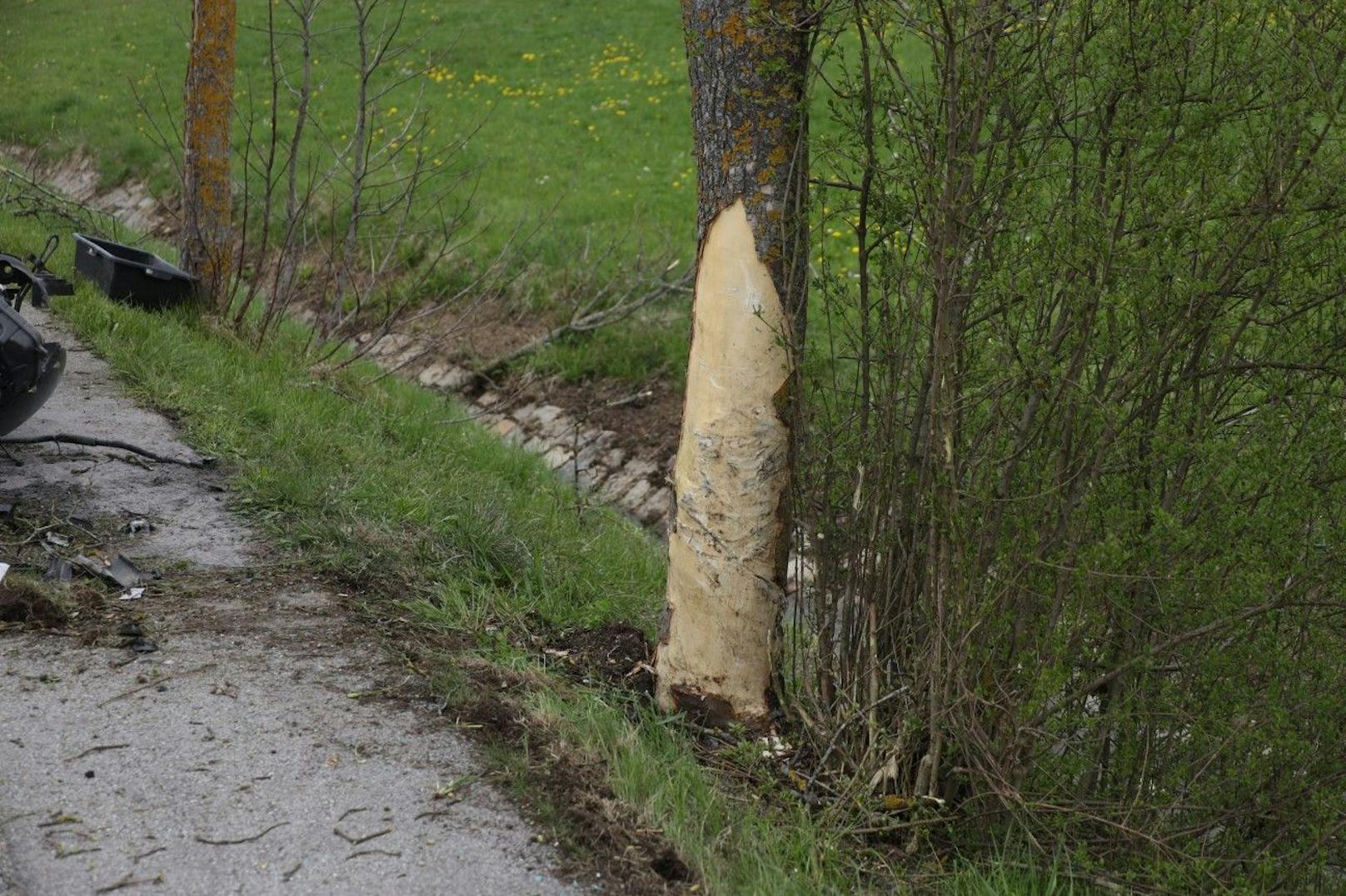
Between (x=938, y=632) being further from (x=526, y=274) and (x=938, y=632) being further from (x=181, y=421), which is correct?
(x=526, y=274)

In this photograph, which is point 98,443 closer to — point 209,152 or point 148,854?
point 148,854

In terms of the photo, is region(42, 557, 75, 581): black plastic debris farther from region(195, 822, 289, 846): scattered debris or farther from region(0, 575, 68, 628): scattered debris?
region(195, 822, 289, 846): scattered debris

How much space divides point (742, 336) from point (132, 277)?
576cm

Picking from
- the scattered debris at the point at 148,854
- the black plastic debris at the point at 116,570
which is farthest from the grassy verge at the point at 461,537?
the scattered debris at the point at 148,854

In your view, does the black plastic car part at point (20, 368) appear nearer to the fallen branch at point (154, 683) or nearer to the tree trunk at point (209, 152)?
the fallen branch at point (154, 683)

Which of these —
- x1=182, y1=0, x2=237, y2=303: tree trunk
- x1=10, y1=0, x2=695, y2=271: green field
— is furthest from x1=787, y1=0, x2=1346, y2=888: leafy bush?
x1=10, y1=0, x2=695, y2=271: green field

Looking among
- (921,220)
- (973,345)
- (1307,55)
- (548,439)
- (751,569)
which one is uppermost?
(1307,55)

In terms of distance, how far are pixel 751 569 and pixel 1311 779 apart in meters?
1.68

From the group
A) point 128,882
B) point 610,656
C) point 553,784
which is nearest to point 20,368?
point 610,656

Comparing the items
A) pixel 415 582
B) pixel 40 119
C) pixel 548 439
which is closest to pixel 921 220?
pixel 415 582

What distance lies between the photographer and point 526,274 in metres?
12.9

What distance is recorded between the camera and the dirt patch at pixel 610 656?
4.69 meters

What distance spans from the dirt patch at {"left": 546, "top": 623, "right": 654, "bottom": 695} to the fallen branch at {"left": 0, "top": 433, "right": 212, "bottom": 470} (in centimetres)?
220

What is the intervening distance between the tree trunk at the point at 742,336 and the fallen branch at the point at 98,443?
280 centimetres
